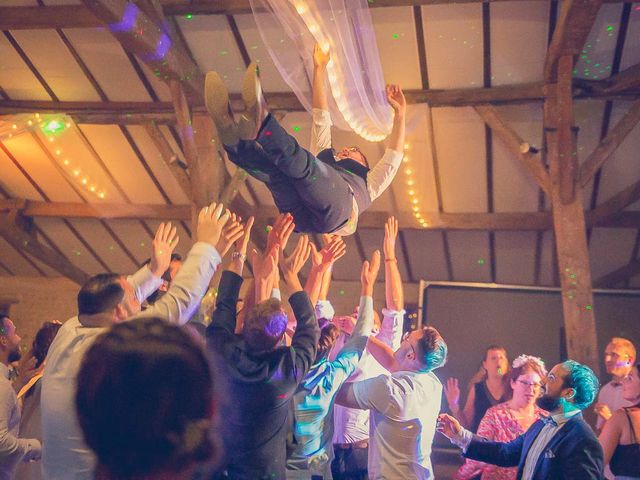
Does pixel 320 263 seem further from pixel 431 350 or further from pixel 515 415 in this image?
pixel 515 415

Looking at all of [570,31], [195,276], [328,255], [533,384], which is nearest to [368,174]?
[328,255]

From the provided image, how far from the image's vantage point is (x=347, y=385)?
2.54 m

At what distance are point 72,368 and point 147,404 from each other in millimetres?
941

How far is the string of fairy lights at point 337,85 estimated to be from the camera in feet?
9.00

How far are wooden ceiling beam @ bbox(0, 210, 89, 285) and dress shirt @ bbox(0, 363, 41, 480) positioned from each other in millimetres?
6346

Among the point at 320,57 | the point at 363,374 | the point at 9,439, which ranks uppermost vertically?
the point at 320,57

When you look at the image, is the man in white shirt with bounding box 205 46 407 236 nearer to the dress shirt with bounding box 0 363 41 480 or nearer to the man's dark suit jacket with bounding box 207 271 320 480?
the man's dark suit jacket with bounding box 207 271 320 480

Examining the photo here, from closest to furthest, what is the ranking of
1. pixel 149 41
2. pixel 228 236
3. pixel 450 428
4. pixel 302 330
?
pixel 228 236
pixel 302 330
pixel 450 428
pixel 149 41

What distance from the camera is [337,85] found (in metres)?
3.03

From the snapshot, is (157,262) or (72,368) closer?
(72,368)

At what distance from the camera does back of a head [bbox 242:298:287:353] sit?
2.02m

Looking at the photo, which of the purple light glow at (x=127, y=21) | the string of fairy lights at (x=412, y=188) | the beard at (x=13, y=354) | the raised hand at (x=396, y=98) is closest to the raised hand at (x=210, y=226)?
the beard at (x=13, y=354)

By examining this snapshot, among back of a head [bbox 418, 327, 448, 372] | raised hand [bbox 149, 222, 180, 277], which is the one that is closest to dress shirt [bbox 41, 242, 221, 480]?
raised hand [bbox 149, 222, 180, 277]

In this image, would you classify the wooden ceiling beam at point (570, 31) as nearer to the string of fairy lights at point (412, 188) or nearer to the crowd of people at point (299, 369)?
the string of fairy lights at point (412, 188)
